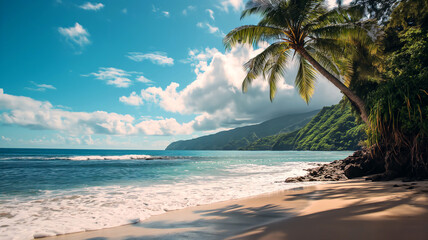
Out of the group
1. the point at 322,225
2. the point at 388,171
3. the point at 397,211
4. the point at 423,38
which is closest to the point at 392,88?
the point at 388,171

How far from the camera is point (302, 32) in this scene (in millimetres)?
9047

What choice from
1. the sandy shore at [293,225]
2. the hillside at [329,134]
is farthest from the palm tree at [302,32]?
the hillside at [329,134]

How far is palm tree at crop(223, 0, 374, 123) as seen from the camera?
28.2ft

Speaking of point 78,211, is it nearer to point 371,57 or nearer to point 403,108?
point 403,108

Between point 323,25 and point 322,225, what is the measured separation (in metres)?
9.62

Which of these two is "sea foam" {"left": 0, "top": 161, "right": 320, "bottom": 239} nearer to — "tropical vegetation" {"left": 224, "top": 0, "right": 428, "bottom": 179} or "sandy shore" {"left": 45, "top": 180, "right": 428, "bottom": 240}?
"sandy shore" {"left": 45, "top": 180, "right": 428, "bottom": 240}

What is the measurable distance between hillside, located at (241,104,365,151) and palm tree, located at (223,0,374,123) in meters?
60.0

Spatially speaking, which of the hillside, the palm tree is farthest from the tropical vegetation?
the hillside

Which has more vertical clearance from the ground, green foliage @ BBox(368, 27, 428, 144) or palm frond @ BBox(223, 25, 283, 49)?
palm frond @ BBox(223, 25, 283, 49)

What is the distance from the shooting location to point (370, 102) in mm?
7801

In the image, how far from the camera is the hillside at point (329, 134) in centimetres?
7769

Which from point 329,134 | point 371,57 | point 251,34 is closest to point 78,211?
point 251,34

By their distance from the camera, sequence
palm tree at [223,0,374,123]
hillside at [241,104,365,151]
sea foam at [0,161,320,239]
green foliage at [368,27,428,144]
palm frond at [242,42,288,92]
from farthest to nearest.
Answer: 1. hillside at [241,104,365,151]
2. palm frond at [242,42,288,92]
3. palm tree at [223,0,374,123]
4. green foliage at [368,27,428,144]
5. sea foam at [0,161,320,239]

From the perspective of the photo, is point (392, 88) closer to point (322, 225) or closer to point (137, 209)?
point (322, 225)
